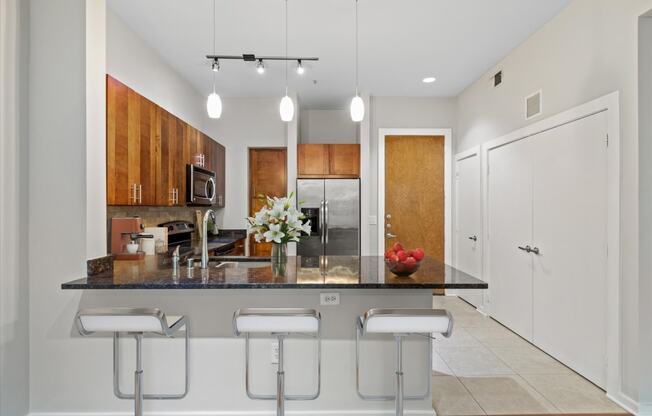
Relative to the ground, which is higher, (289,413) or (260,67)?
(260,67)

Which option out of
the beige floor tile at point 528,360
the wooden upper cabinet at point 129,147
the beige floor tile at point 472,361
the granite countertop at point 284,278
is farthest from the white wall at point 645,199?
the wooden upper cabinet at point 129,147

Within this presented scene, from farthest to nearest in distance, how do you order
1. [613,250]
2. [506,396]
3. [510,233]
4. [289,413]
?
[510,233]
[506,396]
[613,250]
[289,413]

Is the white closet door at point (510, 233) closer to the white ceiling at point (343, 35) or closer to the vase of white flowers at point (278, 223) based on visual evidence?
the white ceiling at point (343, 35)

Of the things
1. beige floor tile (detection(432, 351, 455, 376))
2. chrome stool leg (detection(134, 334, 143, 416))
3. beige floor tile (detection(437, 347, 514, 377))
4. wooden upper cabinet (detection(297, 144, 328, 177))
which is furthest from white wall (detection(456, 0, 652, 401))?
chrome stool leg (detection(134, 334, 143, 416))

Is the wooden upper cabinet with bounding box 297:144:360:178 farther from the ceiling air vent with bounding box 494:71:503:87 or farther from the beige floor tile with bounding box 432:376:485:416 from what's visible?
the beige floor tile with bounding box 432:376:485:416

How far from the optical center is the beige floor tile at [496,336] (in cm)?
337

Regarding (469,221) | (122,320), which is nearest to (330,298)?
(122,320)

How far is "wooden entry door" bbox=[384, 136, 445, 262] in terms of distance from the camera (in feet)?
17.1

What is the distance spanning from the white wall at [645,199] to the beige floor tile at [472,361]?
34.1 inches

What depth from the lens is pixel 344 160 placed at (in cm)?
489

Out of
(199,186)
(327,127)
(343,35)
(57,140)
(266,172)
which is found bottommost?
(199,186)

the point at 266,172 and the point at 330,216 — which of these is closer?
the point at 330,216

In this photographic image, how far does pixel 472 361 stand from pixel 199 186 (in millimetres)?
3190

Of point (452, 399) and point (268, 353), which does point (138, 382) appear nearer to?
point (268, 353)
